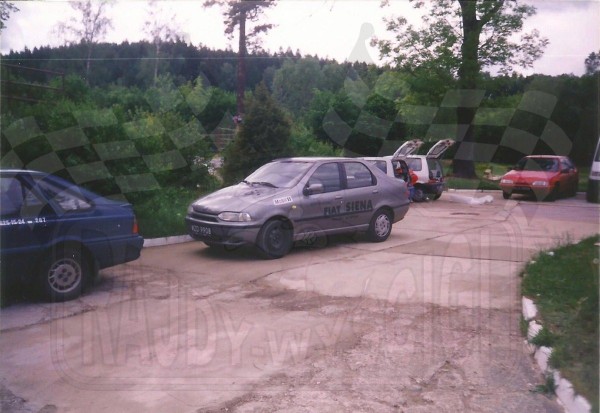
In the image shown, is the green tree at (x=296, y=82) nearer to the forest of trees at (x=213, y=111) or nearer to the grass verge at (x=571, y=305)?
the forest of trees at (x=213, y=111)

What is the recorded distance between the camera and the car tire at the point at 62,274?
6660 millimetres

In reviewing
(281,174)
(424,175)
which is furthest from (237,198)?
(424,175)

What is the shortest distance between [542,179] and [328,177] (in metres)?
12.7

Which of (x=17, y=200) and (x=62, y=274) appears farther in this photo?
(x=62, y=274)

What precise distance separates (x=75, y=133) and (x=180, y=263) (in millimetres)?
3683

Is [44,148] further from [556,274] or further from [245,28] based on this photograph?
[245,28]

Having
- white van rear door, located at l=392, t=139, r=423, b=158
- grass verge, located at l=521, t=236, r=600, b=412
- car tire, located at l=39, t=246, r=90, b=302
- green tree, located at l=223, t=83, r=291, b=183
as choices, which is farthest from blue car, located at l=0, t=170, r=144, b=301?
white van rear door, located at l=392, t=139, r=423, b=158

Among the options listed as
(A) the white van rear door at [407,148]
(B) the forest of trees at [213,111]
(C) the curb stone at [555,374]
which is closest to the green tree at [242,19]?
(B) the forest of trees at [213,111]

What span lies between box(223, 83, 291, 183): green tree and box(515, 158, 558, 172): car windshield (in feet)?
35.2

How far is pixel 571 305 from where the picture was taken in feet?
19.3

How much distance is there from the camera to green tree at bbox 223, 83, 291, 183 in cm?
1471

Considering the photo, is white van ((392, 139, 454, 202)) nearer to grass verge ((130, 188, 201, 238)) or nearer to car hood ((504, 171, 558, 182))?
car hood ((504, 171, 558, 182))

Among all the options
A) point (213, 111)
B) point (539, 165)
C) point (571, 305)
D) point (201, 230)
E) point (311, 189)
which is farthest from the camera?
point (213, 111)

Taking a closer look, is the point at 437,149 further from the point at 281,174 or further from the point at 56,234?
the point at 56,234
